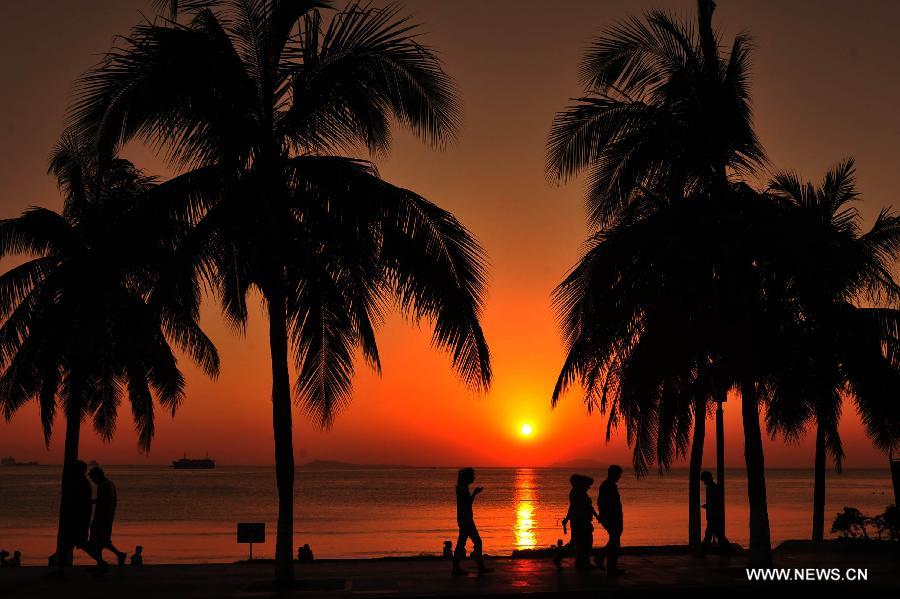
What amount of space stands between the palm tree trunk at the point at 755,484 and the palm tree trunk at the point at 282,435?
6.98 m

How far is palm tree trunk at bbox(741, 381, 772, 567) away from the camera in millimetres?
15500

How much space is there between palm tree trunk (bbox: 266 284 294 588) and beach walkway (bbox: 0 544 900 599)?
0.41 meters

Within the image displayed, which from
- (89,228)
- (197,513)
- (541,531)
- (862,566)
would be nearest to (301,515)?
(197,513)

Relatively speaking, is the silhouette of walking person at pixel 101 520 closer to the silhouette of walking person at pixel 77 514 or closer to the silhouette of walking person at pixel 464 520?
the silhouette of walking person at pixel 77 514

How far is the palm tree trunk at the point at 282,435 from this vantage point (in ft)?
46.1

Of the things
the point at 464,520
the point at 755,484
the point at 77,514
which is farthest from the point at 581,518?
the point at 77,514

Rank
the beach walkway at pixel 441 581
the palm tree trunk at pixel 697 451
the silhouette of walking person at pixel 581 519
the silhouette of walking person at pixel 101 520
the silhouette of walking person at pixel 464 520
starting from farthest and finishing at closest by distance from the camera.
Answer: the palm tree trunk at pixel 697 451, the silhouette of walking person at pixel 581 519, the silhouette of walking person at pixel 101 520, the silhouette of walking person at pixel 464 520, the beach walkway at pixel 441 581

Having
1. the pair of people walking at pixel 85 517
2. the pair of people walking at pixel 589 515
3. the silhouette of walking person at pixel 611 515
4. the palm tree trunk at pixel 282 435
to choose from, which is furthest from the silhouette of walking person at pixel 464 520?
the pair of people walking at pixel 85 517

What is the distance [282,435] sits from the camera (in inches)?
557

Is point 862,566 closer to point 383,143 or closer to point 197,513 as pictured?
point 383,143

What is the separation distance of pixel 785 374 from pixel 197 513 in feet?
271

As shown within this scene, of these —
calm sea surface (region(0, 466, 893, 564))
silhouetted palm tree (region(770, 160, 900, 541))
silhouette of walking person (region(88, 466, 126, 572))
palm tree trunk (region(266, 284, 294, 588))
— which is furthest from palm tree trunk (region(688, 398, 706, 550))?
calm sea surface (region(0, 466, 893, 564))

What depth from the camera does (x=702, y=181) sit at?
648 inches

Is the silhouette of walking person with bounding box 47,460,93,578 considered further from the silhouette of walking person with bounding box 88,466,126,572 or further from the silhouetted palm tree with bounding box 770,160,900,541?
the silhouetted palm tree with bounding box 770,160,900,541
